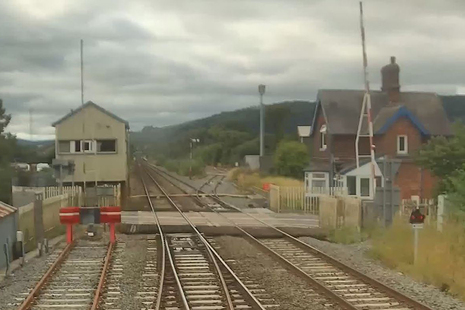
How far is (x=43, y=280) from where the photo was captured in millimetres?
13008

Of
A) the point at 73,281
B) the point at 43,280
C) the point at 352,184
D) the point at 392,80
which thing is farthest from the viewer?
the point at 392,80

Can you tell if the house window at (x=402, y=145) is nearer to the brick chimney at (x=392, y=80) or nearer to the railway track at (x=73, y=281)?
the brick chimney at (x=392, y=80)

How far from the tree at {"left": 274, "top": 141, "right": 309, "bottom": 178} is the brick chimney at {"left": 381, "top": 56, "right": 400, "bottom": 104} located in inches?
346

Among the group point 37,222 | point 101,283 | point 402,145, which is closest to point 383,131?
point 402,145

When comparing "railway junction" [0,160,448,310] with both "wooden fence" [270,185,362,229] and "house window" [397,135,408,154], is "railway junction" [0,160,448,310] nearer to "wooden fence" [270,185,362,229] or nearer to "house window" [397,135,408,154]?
"wooden fence" [270,185,362,229]

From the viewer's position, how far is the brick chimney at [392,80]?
151 ft

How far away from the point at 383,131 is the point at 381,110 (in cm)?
345

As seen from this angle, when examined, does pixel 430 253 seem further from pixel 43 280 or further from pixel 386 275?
pixel 43 280

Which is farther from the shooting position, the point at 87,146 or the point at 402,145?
the point at 402,145

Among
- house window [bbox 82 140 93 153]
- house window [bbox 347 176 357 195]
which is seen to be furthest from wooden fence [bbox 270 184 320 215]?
house window [bbox 82 140 93 153]

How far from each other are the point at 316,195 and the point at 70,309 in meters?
25.0

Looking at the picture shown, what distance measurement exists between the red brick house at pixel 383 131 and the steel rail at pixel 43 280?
22408 millimetres

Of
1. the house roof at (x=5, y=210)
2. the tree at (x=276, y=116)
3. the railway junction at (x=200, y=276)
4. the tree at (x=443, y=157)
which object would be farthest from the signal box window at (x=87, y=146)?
the tree at (x=276, y=116)

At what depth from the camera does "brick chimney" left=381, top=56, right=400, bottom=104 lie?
4616 cm
